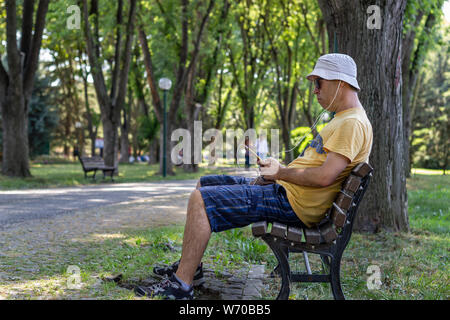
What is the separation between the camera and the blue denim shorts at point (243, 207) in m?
3.25

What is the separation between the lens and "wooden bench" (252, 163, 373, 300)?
10.0 feet

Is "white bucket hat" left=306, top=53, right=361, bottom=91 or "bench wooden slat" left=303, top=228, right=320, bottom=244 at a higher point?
"white bucket hat" left=306, top=53, right=361, bottom=91

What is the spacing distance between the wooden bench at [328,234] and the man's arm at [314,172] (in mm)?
122

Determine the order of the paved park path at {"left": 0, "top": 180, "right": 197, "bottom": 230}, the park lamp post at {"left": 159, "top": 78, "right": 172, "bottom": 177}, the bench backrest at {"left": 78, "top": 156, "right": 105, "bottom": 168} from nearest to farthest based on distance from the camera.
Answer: the paved park path at {"left": 0, "top": 180, "right": 197, "bottom": 230} < the bench backrest at {"left": 78, "top": 156, "right": 105, "bottom": 168} < the park lamp post at {"left": 159, "top": 78, "right": 172, "bottom": 177}

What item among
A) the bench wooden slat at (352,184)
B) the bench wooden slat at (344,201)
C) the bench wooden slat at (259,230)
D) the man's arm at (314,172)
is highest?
the man's arm at (314,172)

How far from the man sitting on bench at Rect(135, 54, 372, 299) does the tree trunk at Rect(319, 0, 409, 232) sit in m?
2.92

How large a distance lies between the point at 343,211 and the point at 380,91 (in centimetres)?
345

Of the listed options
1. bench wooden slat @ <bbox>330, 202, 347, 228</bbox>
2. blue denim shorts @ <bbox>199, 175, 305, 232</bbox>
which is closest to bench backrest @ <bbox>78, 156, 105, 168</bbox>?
blue denim shorts @ <bbox>199, 175, 305, 232</bbox>

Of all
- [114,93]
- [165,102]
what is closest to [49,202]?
[114,93]

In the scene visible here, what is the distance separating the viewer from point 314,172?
3.07 meters

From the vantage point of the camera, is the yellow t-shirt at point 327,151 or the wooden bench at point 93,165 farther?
the wooden bench at point 93,165

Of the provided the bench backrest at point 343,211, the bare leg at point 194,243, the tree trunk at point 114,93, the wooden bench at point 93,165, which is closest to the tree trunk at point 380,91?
the bench backrest at point 343,211

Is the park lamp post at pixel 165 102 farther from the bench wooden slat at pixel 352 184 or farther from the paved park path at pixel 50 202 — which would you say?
the bench wooden slat at pixel 352 184

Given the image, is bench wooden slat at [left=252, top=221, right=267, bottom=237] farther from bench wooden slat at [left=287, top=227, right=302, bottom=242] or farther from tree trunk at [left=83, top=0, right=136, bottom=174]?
tree trunk at [left=83, top=0, right=136, bottom=174]
